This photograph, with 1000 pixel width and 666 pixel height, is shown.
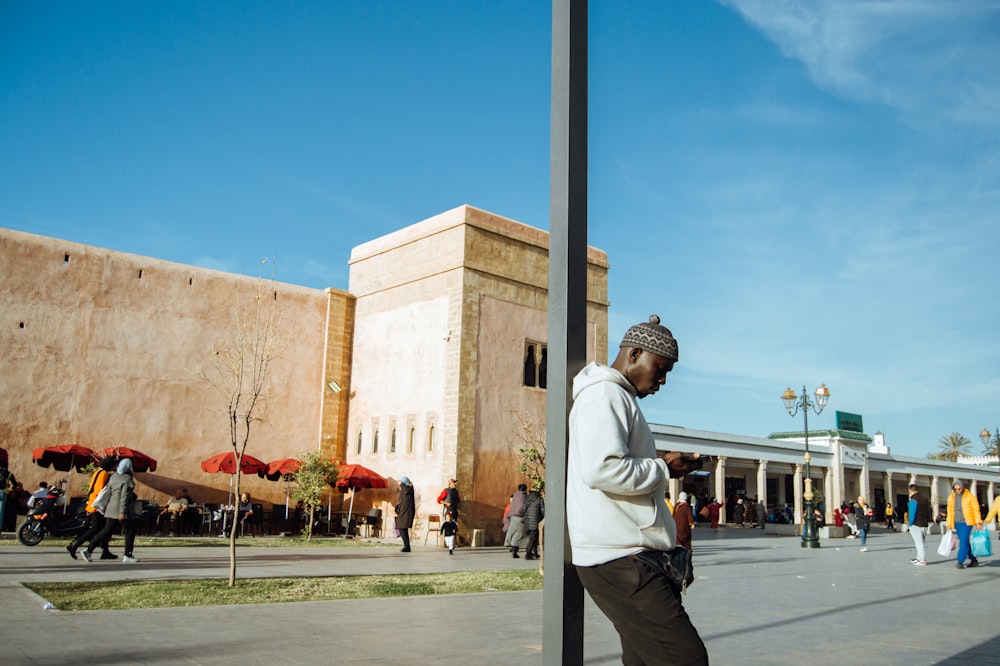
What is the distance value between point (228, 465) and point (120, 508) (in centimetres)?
1016

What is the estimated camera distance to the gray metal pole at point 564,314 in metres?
2.94

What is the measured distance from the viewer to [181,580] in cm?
1048

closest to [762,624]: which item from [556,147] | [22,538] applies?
[556,147]

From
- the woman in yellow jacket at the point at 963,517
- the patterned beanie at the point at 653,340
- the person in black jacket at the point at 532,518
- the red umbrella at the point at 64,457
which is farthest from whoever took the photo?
the red umbrella at the point at 64,457

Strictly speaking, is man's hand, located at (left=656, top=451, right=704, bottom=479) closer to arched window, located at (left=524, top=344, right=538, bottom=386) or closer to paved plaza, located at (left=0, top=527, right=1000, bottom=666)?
paved plaza, located at (left=0, top=527, right=1000, bottom=666)

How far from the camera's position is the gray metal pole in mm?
2939

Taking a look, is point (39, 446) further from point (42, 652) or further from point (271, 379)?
point (42, 652)

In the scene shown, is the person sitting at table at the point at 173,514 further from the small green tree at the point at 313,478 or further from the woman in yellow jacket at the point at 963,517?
the woman in yellow jacket at the point at 963,517

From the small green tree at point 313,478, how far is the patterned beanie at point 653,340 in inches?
792

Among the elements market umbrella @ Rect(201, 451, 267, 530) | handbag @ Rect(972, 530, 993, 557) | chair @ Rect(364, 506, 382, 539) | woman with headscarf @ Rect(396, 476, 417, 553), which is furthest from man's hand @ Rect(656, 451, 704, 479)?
chair @ Rect(364, 506, 382, 539)

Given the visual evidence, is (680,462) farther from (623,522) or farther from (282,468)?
(282,468)

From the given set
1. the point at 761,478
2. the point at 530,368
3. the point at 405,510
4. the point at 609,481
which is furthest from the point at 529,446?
the point at 761,478

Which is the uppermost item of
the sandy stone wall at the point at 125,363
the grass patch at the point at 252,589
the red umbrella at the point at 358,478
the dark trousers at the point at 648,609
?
the sandy stone wall at the point at 125,363

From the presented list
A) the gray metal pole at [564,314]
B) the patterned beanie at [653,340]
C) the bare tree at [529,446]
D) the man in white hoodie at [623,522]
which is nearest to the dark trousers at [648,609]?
the man in white hoodie at [623,522]
